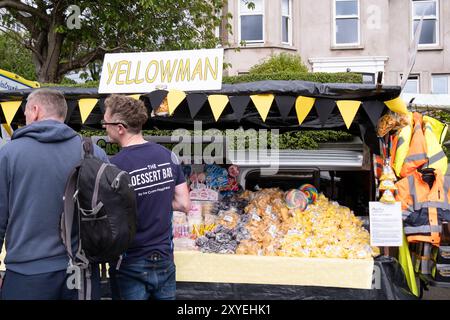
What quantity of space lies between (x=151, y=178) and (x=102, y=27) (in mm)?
8004

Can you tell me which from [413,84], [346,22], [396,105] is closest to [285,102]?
[396,105]

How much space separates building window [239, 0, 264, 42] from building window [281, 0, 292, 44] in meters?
0.90

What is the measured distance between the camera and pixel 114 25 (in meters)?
9.45

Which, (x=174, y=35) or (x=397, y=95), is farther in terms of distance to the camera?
(x=174, y=35)

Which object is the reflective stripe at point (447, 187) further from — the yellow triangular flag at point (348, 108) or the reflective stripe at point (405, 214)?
the yellow triangular flag at point (348, 108)

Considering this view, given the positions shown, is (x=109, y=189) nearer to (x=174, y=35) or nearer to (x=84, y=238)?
(x=84, y=238)

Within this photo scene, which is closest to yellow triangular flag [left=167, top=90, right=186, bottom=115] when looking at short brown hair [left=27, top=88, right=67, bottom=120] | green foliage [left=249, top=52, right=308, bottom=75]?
short brown hair [left=27, top=88, right=67, bottom=120]

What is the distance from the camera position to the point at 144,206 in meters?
2.47

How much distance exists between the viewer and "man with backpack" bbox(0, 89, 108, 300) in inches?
85.3

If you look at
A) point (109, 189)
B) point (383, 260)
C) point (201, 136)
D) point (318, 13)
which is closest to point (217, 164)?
point (201, 136)
